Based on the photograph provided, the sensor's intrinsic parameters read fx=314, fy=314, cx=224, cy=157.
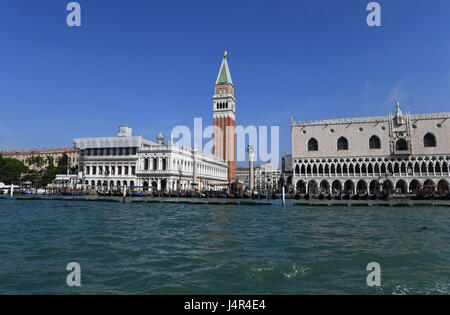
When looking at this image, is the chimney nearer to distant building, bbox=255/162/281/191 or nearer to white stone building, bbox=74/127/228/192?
white stone building, bbox=74/127/228/192

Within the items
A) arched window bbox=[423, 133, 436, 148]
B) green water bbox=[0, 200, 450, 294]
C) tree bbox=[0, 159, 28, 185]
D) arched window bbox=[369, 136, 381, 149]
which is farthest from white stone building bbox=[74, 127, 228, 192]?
green water bbox=[0, 200, 450, 294]

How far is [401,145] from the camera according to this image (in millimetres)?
45094

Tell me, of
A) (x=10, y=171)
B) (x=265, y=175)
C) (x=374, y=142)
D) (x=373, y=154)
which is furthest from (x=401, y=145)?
(x=10, y=171)

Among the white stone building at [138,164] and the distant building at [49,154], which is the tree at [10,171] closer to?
the distant building at [49,154]

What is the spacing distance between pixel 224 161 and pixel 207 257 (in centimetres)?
6783

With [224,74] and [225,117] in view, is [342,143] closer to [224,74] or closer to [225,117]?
[225,117]

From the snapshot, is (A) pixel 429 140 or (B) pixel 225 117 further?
(B) pixel 225 117

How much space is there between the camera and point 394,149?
45.1 m

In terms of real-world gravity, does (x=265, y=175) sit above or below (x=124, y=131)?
below

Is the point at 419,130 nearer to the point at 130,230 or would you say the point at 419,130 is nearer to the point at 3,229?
the point at 130,230

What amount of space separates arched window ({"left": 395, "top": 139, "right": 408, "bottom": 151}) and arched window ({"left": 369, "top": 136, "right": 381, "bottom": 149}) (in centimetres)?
233

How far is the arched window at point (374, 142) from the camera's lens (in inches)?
1824

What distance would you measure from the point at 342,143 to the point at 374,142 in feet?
14.6
